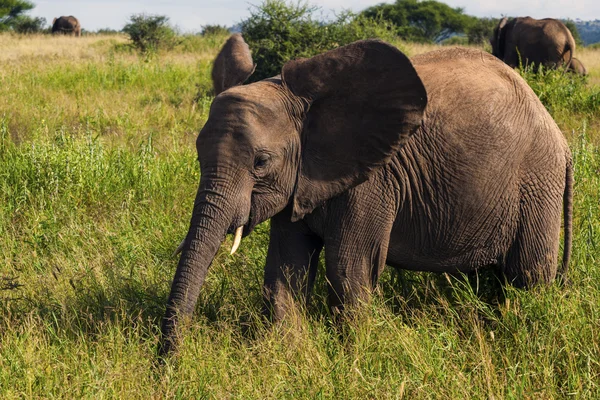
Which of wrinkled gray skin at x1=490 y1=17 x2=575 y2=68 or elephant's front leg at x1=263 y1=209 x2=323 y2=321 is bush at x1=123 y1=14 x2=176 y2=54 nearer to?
wrinkled gray skin at x1=490 y1=17 x2=575 y2=68

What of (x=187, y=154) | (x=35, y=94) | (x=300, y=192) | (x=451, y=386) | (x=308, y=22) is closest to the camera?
(x=451, y=386)

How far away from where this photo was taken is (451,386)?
3.26 metres

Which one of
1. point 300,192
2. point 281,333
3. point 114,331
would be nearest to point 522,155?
point 300,192

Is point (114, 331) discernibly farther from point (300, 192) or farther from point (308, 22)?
point (308, 22)

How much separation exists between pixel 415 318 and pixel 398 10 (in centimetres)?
3763

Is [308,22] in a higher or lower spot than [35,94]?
higher

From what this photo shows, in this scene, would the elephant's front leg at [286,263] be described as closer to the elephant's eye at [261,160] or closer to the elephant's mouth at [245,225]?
the elephant's mouth at [245,225]

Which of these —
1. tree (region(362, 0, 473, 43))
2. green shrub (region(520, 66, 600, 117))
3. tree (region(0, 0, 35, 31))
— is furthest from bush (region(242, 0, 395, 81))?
tree (region(362, 0, 473, 43))

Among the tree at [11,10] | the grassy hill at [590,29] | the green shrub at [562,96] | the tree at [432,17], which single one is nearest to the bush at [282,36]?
the green shrub at [562,96]

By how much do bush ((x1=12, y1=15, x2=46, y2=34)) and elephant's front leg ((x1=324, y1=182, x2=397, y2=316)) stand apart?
101 feet

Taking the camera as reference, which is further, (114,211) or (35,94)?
(35,94)

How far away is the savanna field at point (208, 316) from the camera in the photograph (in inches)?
133

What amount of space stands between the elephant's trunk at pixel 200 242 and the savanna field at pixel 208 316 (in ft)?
0.94

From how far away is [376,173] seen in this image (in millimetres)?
3811
